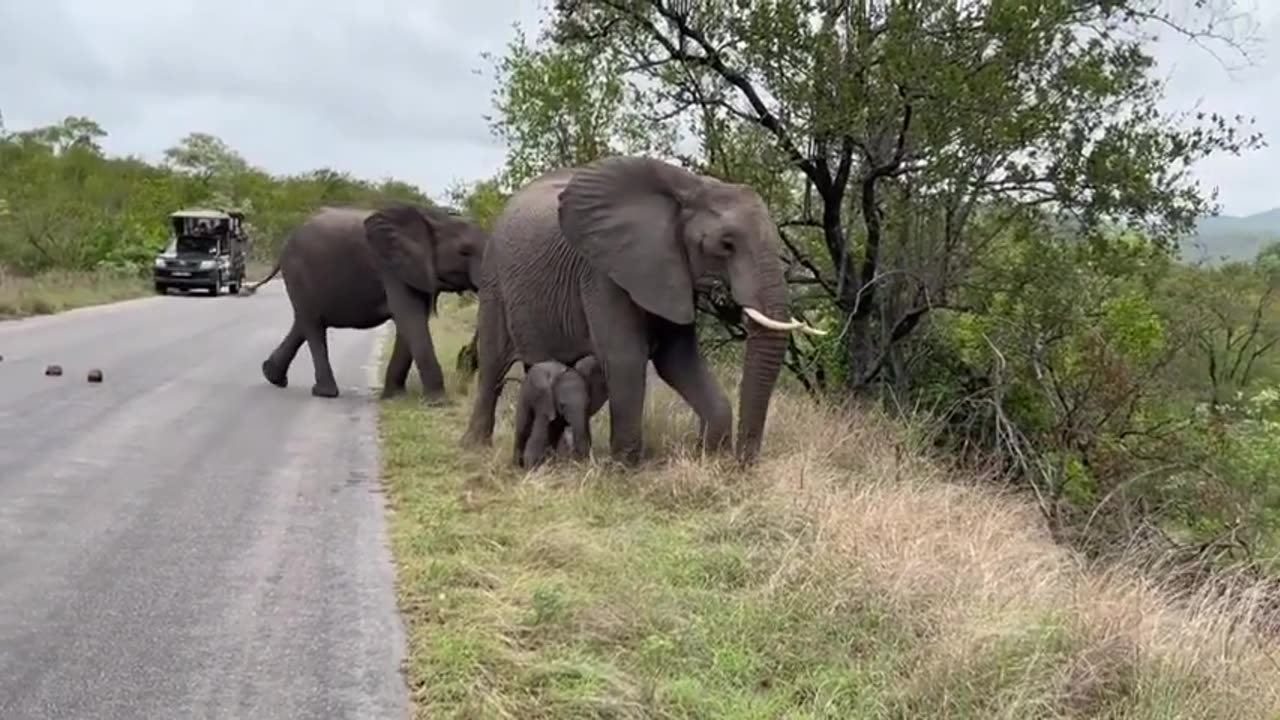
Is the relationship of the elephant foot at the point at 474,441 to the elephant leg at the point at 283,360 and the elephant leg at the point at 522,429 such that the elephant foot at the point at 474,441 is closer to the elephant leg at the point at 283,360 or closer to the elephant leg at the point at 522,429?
the elephant leg at the point at 522,429

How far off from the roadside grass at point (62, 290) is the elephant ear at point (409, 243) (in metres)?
14.0

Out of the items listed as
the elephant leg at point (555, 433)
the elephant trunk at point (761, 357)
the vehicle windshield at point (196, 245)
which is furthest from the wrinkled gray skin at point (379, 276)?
the vehicle windshield at point (196, 245)

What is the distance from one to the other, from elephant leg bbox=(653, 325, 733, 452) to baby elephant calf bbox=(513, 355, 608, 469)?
19.4 inches

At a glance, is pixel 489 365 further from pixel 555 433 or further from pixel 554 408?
pixel 554 408

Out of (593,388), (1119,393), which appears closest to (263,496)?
(593,388)

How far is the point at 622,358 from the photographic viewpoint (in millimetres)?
9953

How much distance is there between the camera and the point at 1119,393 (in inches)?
533

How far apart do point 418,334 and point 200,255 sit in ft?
97.0

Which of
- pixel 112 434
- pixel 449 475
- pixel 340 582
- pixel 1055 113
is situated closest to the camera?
pixel 340 582

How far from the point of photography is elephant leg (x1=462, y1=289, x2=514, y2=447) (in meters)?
11.6

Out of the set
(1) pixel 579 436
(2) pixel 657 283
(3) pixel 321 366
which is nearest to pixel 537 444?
(1) pixel 579 436

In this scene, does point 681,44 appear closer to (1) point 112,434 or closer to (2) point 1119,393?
(2) point 1119,393

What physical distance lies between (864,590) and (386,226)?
10.1 meters

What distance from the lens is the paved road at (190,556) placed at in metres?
5.47
